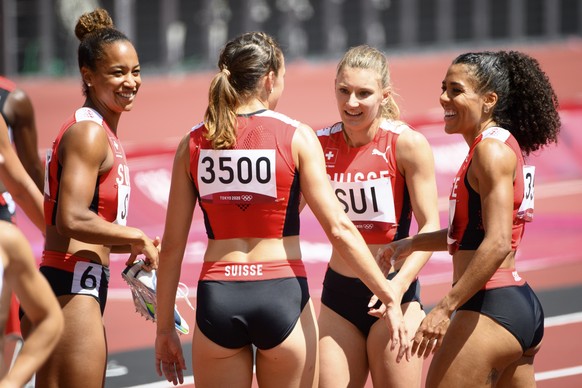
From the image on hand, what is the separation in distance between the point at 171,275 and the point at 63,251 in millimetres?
625

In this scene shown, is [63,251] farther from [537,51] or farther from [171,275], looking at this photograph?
[537,51]

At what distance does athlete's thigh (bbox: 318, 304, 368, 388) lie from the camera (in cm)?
495

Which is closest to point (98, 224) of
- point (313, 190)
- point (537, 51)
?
point (313, 190)

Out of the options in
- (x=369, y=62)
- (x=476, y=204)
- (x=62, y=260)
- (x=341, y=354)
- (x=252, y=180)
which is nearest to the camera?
(x=252, y=180)

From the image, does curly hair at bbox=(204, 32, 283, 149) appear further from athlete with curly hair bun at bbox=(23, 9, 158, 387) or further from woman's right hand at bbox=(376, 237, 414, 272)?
woman's right hand at bbox=(376, 237, 414, 272)

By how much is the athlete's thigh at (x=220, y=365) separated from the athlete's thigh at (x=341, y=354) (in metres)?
A: 0.78

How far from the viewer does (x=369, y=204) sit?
16.7 ft

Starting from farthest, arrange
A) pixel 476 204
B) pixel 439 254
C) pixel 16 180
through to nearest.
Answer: pixel 439 254
pixel 16 180
pixel 476 204

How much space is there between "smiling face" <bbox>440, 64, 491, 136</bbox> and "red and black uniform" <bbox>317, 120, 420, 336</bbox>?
1.69 ft

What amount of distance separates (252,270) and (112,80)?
4.30 ft

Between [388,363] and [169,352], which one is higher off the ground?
[169,352]

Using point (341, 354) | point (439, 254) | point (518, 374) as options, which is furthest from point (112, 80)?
point (439, 254)

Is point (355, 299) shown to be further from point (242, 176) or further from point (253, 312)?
point (242, 176)

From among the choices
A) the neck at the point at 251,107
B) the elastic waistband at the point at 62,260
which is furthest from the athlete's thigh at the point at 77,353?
the neck at the point at 251,107
